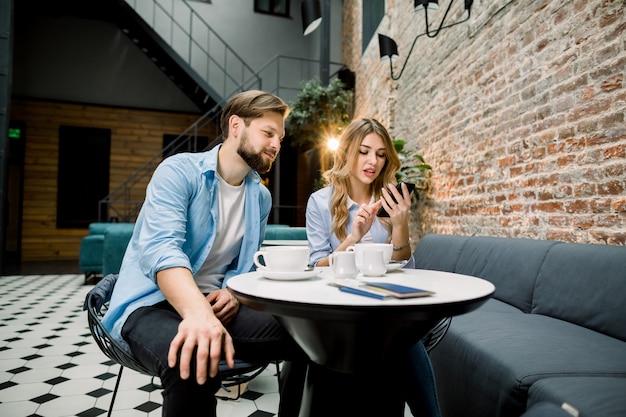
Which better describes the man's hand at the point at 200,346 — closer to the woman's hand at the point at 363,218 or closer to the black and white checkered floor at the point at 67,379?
the woman's hand at the point at 363,218

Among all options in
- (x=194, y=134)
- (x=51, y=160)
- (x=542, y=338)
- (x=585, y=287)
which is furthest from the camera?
(x=51, y=160)

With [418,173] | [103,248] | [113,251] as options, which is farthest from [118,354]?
[103,248]

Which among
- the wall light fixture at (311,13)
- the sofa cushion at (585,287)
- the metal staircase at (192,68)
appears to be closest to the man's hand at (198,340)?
the sofa cushion at (585,287)

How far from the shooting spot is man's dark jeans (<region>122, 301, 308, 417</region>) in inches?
39.7

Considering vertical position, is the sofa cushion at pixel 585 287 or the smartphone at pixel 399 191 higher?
the smartphone at pixel 399 191

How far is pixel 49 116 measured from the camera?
9031mm

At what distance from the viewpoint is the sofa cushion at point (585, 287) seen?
63.8 inches

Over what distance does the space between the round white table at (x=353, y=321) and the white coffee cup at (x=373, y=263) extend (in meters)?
0.03

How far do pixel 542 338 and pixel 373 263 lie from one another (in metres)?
0.84

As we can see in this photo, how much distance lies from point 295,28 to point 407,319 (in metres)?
10.4

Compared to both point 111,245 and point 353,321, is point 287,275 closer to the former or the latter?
point 353,321

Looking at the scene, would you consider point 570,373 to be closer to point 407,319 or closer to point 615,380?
point 615,380

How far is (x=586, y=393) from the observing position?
1083mm

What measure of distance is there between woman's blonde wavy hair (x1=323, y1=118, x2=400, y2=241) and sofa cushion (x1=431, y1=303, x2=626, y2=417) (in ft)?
2.05
